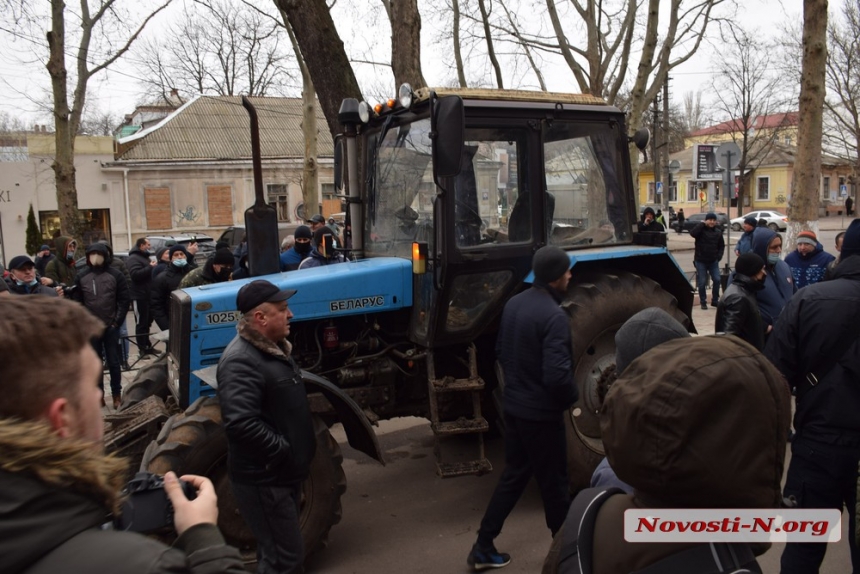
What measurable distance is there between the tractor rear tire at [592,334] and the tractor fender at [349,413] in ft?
4.41

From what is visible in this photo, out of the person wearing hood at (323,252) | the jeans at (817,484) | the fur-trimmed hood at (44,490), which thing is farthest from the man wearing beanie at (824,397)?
the person wearing hood at (323,252)

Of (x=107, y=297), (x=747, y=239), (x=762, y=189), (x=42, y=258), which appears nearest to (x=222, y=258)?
(x=107, y=297)

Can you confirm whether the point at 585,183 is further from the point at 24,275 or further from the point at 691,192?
the point at 691,192

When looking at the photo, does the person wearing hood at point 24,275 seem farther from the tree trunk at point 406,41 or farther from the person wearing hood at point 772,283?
the person wearing hood at point 772,283

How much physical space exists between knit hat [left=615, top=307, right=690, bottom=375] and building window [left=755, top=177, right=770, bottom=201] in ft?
177

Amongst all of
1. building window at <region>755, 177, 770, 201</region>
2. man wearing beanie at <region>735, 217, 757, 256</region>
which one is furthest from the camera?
building window at <region>755, 177, 770, 201</region>

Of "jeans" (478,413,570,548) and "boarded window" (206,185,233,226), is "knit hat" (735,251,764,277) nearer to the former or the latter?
"jeans" (478,413,570,548)

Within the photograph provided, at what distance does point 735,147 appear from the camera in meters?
11.3

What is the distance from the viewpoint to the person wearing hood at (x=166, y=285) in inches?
312

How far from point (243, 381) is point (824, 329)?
259 centimetres

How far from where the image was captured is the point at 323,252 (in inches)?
242


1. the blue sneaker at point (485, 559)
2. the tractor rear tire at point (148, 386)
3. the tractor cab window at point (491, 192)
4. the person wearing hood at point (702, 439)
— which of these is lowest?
the blue sneaker at point (485, 559)

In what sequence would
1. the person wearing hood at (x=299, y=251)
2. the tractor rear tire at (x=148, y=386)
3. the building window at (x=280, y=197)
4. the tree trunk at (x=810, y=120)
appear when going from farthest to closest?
the building window at (x=280, y=197) → the tree trunk at (x=810, y=120) → the person wearing hood at (x=299, y=251) → the tractor rear tire at (x=148, y=386)

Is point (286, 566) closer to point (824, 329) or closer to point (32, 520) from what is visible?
point (32, 520)
